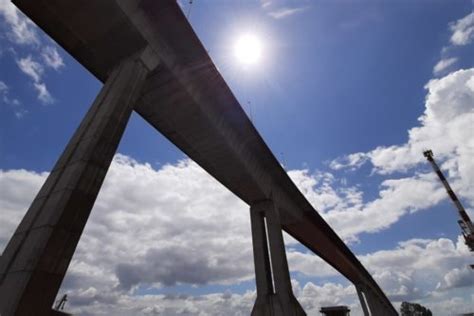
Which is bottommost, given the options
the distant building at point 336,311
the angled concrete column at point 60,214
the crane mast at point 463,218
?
the angled concrete column at point 60,214

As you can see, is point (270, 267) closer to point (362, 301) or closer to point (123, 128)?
point (123, 128)

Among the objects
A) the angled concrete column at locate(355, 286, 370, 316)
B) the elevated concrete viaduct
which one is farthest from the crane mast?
the elevated concrete viaduct

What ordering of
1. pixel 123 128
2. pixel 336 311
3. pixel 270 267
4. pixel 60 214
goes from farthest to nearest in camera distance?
pixel 336 311 → pixel 270 267 → pixel 123 128 → pixel 60 214

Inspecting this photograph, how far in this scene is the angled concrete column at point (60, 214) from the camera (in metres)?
5.12

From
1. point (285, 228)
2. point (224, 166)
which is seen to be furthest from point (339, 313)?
point (224, 166)

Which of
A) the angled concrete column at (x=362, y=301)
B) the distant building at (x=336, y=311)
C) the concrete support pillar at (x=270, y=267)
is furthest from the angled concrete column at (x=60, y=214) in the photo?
the angled concrete column at (x=362, y=301)

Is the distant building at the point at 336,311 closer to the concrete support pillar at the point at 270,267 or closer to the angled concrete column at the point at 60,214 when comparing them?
the concrete support pillar at the point at 270,267

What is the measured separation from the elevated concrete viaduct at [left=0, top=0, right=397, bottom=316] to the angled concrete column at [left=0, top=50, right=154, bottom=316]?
0.07 feet

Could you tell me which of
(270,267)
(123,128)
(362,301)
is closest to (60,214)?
(123,128)

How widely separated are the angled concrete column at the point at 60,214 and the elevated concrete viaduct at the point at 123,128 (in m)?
0.02

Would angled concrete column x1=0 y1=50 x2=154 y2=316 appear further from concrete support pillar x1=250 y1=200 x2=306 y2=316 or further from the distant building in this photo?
the distant building

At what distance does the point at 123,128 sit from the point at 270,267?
1520 cm

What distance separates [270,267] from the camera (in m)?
18.7

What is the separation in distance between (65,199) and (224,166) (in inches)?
454
